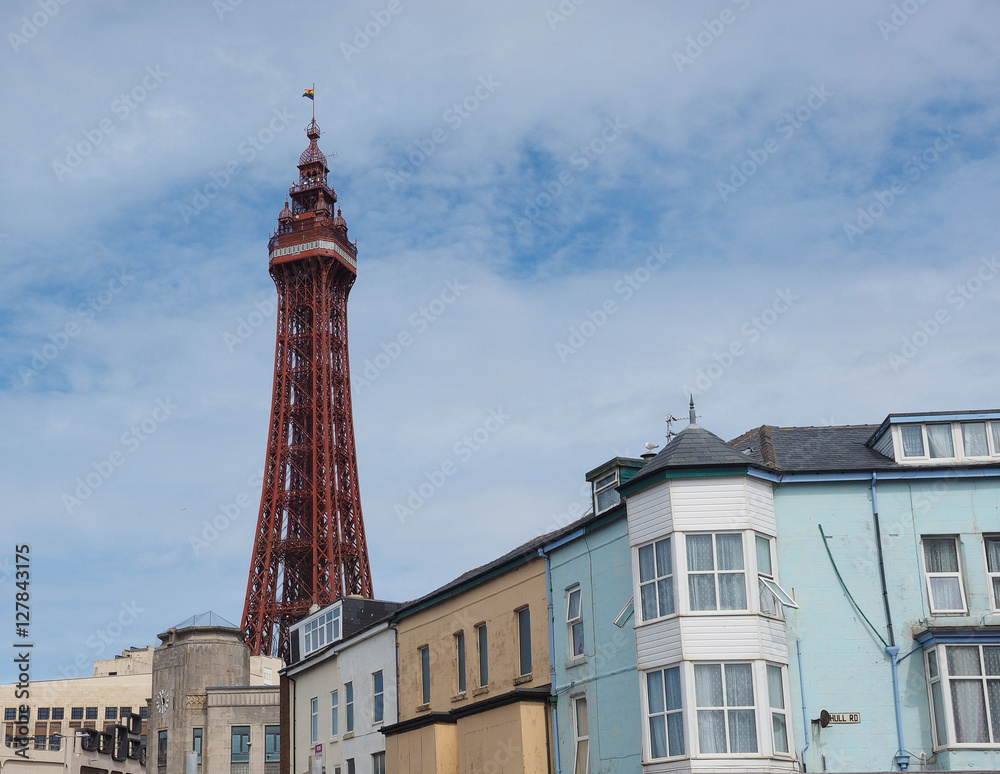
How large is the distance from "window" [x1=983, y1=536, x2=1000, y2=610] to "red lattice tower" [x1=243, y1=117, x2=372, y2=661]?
65.1 metres

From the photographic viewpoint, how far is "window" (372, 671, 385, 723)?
37906 millimetres

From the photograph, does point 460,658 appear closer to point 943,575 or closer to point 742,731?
point 742,731

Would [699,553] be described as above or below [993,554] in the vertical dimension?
above

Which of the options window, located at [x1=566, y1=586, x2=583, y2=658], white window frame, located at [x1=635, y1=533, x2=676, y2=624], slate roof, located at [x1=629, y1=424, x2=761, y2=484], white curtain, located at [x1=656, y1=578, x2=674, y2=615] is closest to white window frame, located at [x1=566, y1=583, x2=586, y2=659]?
window, located at [x1=566, y1=586, x2=583, y2=658]

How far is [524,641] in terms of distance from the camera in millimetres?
31828

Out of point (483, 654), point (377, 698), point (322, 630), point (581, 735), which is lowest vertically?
point (581, 735)

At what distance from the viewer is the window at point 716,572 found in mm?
25219

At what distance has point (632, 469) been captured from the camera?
29891 mm

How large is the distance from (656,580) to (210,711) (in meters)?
37.0

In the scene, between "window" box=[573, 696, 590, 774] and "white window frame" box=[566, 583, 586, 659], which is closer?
"window" box=[573, 696, 590, 774]

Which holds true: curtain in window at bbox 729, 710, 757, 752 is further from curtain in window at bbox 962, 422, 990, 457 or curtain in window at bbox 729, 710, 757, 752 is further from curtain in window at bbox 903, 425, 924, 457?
curtain in window at bbox 962, 422, 990, 457

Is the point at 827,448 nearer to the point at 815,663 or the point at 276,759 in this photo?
the point at 815,663

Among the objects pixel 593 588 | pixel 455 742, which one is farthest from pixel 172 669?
pixel 593 588

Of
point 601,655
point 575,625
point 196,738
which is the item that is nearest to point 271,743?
point 196,738
